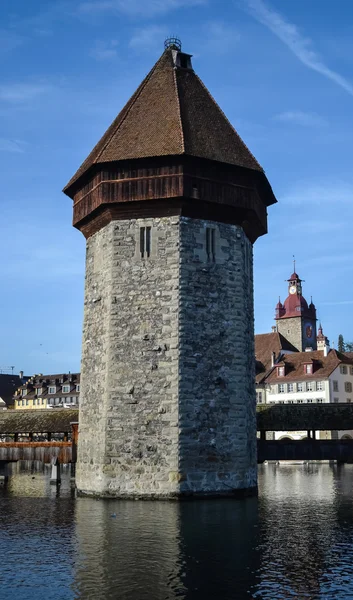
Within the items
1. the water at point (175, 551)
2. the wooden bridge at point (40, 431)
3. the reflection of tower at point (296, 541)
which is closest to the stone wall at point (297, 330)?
the wooden bridge at point (40, 431)

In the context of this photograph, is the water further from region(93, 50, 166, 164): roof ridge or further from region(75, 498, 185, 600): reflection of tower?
region(93, 50, 166, 164): roof ridge

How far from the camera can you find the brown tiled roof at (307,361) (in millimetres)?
50697

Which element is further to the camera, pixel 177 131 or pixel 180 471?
pixel 177 131

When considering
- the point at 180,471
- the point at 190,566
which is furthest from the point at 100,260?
the point at 190,566

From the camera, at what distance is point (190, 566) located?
8.48m

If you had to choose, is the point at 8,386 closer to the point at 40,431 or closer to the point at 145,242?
the point at 40,431

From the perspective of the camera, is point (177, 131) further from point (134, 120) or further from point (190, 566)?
point (190, 566)

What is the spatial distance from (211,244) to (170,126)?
3.37 meters

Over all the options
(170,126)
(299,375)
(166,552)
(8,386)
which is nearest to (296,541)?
(166,552)

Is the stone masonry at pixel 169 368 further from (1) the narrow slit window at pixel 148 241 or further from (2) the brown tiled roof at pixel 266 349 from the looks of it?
(2) the brown tiled roof at pixel 266 349

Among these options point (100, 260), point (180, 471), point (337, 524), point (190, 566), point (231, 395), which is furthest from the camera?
point (100, 260)

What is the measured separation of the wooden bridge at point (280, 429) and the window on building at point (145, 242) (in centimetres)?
584

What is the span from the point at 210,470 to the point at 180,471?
833 millimetres

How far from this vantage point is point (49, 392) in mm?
65125
